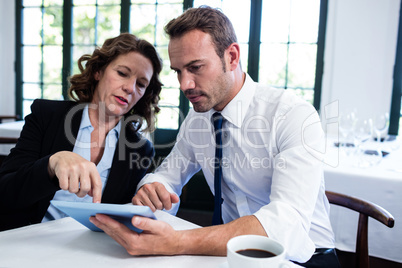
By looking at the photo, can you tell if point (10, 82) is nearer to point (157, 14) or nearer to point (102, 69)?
point (157, 14)

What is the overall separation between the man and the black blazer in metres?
0.15

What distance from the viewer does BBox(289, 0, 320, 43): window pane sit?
3.79 meters

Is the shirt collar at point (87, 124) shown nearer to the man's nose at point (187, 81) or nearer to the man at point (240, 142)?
the man at point (240, 142)

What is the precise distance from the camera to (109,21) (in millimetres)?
4445

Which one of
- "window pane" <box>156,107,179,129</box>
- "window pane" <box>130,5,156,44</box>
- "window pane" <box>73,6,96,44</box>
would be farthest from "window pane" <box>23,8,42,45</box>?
"window pane" <box>156,107,179,129</box>

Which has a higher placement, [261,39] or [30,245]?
[261,39]

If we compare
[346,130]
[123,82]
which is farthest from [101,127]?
[346,130]

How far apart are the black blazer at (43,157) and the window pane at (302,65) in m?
2.63

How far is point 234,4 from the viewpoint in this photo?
3.95 metres

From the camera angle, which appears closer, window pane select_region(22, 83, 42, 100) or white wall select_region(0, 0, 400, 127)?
white wall select_region(0, 0, 400, 127)

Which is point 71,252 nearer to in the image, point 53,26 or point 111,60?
point 111,60

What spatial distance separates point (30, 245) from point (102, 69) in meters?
0.99

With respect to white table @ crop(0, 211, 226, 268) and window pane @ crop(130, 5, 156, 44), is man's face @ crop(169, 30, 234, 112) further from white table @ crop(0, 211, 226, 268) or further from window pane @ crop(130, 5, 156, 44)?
window pane @ crop(130, 5, 156, 44)

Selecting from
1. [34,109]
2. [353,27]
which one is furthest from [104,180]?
[353,27]
